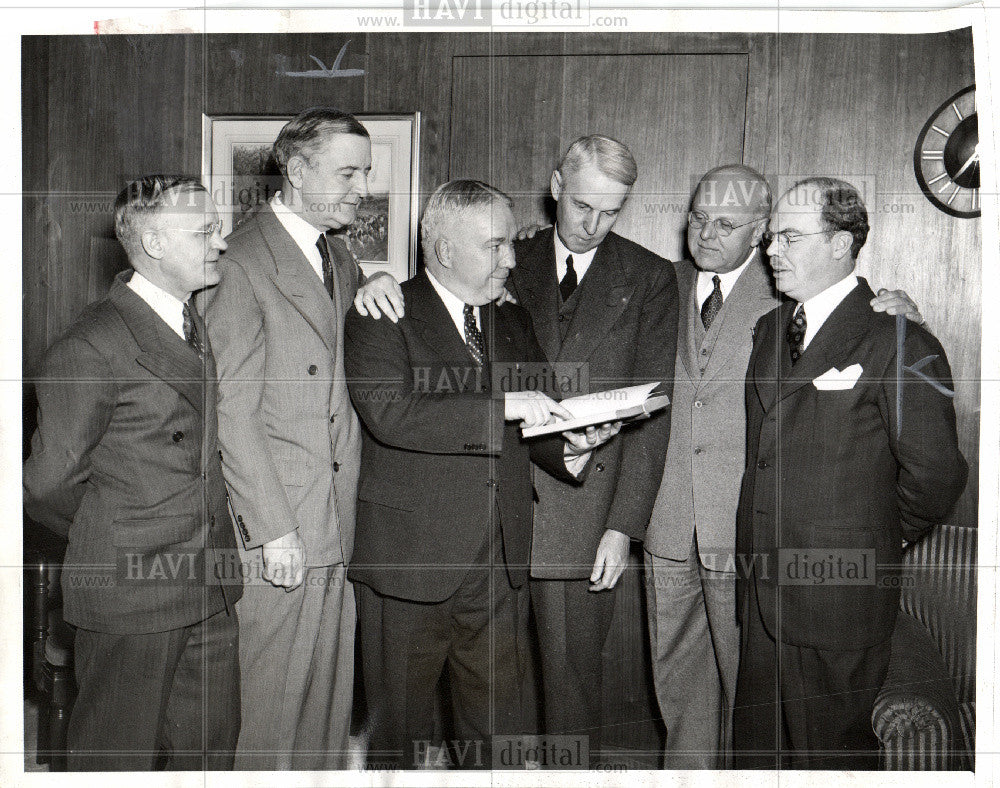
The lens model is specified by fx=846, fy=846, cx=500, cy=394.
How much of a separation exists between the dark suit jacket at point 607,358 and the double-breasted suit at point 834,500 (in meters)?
0.32

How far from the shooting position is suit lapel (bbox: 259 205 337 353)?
2658 millimetres

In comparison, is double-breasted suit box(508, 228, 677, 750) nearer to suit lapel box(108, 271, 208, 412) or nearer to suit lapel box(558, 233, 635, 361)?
suit lapel box(558, 233, 635, 361)

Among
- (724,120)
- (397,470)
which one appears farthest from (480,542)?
(724,120)

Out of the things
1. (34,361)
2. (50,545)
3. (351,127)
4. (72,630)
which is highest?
(351,127)

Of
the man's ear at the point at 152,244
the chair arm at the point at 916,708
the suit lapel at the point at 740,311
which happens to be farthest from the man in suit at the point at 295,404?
the chair arm at the point at 916,708

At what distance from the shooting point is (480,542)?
268 centimetres

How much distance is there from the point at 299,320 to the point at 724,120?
155cm

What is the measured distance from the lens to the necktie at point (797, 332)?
2.76 meters

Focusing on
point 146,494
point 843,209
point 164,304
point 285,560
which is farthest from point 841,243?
point 146,494

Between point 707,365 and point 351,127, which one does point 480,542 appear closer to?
point 707,365

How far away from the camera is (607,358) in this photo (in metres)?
2.78

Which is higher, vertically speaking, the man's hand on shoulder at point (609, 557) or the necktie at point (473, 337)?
the necktie at point (473, 337)

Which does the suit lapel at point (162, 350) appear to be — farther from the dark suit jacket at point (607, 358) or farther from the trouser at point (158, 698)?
the dark suit jacket at point (607, 358)

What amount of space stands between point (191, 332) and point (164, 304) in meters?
0.12
